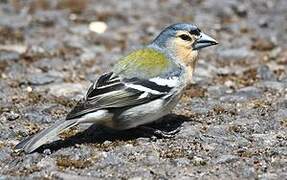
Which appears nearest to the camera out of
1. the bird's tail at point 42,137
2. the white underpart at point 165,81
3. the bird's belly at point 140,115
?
the bird's tail at point 42,137

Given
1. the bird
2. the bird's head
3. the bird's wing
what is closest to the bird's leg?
the bird

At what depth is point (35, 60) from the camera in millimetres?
9570

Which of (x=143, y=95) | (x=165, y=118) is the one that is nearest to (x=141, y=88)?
(x=143, y=95)

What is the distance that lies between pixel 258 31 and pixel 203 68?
1.75m

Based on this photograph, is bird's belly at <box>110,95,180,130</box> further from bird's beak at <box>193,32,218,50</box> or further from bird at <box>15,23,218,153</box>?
bird's beak at <box>193,32,218,50</box>

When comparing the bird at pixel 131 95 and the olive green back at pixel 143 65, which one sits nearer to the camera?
the bird at pixel 131 95

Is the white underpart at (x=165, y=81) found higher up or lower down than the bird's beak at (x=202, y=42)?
lower down

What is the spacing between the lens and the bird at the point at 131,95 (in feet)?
20.9

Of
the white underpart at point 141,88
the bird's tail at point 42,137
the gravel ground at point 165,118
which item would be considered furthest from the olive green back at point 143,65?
the bird's tail at point 42,137

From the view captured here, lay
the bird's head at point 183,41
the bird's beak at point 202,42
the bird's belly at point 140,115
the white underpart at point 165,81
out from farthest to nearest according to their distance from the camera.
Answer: the bird's beak at point 202,42 < the bird's head at point 183,41 < the white underpart at point 165,81 < the bird's belly at point 140,115

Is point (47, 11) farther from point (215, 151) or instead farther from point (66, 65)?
point (215, 151)

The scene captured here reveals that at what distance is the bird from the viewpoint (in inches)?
251

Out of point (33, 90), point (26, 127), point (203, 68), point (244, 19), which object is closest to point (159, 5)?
point (244, 19)

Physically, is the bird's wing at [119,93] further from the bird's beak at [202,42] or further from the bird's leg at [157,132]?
the bird's beak at [202,42]
